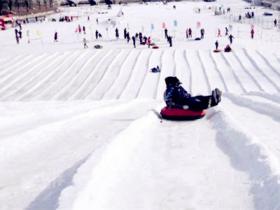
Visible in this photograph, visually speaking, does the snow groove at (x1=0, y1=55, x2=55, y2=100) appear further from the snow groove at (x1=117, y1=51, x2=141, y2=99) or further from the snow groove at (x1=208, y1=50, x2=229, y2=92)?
the snow groove at (x1=208, y1=50, x2=229, y2=92)

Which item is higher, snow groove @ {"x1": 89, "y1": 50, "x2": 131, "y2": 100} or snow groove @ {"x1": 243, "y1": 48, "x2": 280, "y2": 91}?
snow groove @ {"x1": 243, "y1": 48, "x2": 280, "y2": 91}

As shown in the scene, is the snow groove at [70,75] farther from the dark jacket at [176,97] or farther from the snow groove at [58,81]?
the dark jacket at [176,97]

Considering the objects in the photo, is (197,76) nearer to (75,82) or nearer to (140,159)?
(75,82)

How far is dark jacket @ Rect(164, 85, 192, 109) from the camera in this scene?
11424 millimetres

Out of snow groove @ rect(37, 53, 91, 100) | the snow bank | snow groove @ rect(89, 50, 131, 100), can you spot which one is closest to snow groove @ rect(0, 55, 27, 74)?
snow groove @ rect(37, 53, 91, 100)

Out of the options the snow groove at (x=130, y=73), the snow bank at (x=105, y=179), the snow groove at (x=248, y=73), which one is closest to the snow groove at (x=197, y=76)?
the snow groove at (x=248, y=73)

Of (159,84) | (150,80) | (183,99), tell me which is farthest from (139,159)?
(150,80)

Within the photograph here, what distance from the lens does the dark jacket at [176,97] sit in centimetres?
1142

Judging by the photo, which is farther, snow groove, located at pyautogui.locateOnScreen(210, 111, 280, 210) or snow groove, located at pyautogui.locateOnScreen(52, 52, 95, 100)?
snow groove, located at pyautogui.locateOnScreen(52, 52, 95, 100)

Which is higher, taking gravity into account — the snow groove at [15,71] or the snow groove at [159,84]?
the snow groove at [159,84]

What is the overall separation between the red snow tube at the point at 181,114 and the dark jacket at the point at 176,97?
18 centimetres

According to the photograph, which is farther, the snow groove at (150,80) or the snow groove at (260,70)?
the snow groove at (260,70)

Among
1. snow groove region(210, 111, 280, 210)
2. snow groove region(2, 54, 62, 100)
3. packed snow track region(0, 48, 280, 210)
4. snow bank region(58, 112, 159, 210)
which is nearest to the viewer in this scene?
snow bank region(58, 112, 159, 210)

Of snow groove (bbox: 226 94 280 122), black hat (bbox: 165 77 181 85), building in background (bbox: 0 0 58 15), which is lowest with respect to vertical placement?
building in background (bbox: 0 0 58 15)
